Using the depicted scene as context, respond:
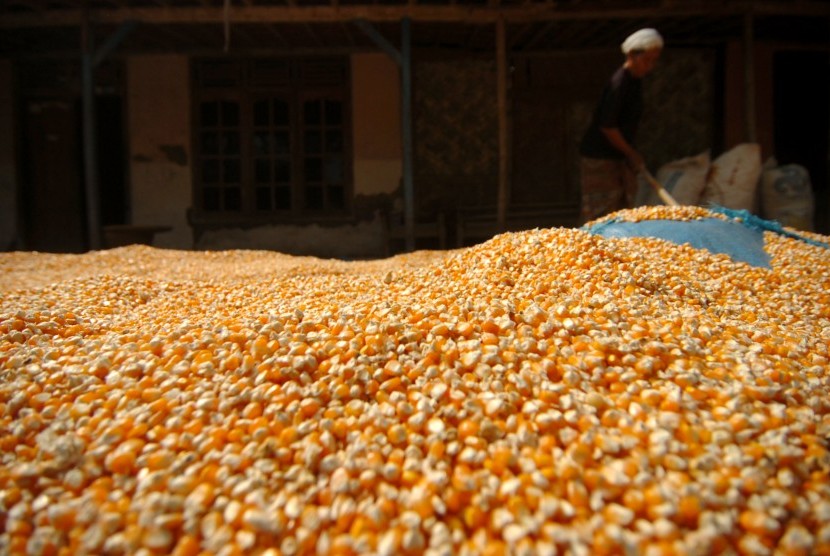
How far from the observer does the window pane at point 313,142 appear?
21.7 ft

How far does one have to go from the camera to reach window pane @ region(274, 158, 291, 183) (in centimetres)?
663

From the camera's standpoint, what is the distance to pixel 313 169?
6660 millimetres

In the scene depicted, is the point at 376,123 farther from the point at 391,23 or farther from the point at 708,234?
the point at 708,234

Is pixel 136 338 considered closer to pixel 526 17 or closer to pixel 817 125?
pixel 526 17

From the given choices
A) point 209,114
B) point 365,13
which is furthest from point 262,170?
point 365,13

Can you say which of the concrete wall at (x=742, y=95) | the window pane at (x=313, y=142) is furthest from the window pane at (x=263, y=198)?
the concrete wall at (x=742, y=95)

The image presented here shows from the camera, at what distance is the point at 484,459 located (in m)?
1.02

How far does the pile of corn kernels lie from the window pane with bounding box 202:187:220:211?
5033 mm

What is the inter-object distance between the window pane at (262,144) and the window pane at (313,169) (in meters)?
0.46

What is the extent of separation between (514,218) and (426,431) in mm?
5747

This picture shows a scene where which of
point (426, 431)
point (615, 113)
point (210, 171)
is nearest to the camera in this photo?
point (426, 431)

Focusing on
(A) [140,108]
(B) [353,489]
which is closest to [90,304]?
(B) [353,489]

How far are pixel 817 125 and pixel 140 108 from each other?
8.05 meters

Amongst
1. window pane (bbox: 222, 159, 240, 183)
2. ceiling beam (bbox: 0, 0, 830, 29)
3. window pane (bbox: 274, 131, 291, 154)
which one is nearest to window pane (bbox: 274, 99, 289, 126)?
window pane (bbox: 274, 131, 291, 154)
